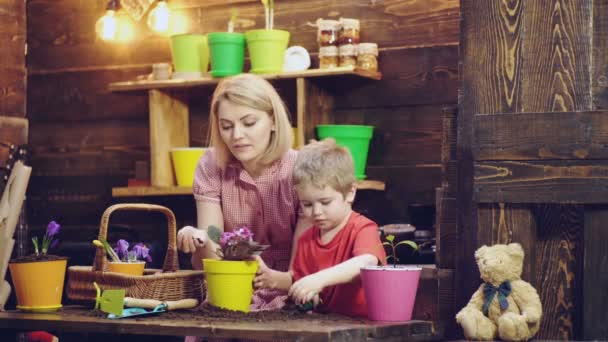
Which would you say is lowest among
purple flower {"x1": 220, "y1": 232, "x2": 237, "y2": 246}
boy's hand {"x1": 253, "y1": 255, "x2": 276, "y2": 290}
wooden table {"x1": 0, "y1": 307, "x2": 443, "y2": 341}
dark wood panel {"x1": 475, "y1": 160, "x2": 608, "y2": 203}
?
wooden table {"x1": 0, "y1": 307, "x2": 443, "y2": 341}

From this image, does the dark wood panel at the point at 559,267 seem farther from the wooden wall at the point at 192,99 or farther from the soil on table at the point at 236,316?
the wooden wall at the point at 192,99

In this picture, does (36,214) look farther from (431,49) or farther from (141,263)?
(141,263)

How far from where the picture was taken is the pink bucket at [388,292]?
2.04 m

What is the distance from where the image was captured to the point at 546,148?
224 cm

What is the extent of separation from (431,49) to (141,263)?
2135 millimetres

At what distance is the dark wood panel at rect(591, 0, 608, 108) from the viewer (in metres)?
2.23

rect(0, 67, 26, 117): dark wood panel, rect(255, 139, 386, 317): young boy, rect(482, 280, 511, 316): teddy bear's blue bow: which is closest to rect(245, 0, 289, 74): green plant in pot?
rect(0, 67, 26, 117): dark wood panel

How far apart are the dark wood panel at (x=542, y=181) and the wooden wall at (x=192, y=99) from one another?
1806 mm

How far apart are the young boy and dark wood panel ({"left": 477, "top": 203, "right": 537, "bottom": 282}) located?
263 mm

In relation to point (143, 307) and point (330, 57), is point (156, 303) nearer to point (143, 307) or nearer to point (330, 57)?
point (143, 307)

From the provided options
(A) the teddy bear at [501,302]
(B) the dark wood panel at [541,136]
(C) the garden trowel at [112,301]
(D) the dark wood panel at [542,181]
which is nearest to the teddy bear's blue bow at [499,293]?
(A) the teddy bear at [501,302]

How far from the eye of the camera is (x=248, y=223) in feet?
8.71

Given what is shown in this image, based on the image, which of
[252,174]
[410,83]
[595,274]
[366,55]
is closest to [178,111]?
[366,55]

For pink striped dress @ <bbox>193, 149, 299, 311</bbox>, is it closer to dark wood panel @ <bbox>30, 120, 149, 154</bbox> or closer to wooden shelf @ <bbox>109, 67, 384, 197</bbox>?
wooden shelf @ <bbox>109, 67, 384, 197</bbox>
